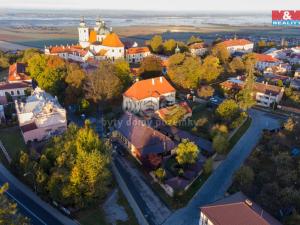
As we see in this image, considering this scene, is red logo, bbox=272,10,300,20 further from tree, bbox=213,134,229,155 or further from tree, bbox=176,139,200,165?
tree, bbox=176,139,200,165

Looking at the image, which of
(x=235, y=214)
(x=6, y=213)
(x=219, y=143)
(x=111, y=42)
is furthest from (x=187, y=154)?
(x=111, y=42)

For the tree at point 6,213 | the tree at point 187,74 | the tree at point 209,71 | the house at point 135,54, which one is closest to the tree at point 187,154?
the tree at point 6,213

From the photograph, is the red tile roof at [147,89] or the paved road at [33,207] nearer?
the paved road at [33,207]

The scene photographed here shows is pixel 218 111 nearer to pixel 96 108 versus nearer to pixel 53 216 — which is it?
Answer: pixel 96 108

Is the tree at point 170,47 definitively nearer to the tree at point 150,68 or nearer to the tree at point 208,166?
the tree at point 150,68

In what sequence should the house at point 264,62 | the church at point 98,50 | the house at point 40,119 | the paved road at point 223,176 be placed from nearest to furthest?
the paved road at point 223,176 → the house at point 40,119 → the house at point 264,62 → the church at point 98,50

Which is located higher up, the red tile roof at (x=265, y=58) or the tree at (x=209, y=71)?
the red tile roof at (x=265, y=58)
